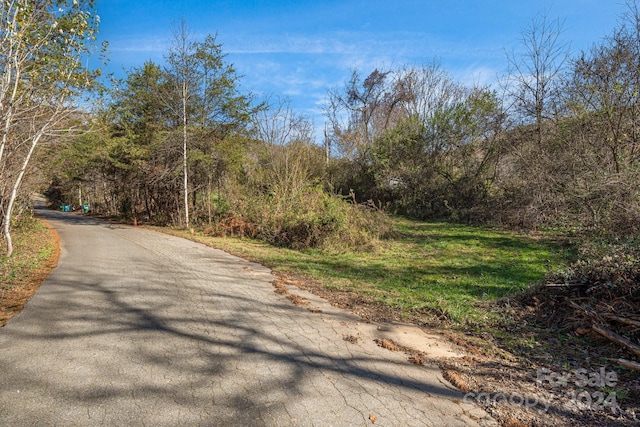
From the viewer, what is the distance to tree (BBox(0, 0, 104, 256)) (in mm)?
7070

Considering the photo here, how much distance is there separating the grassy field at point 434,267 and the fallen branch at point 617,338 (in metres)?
1.24

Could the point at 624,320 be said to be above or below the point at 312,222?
below

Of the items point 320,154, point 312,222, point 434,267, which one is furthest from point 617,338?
point 320,154

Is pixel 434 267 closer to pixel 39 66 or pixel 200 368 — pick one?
pixel 200 368

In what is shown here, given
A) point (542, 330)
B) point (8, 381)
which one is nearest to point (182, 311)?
point (8, 381)

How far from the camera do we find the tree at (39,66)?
7.07 m

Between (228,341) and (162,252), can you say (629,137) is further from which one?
(162,252)

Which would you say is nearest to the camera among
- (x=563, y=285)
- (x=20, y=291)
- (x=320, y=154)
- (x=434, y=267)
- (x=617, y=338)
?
(x=617, y=338)

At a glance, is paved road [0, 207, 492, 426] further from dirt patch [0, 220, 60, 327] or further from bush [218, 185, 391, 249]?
bush [218, 185, 391, 249]

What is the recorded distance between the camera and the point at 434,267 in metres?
8.76

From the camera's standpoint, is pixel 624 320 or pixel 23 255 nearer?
pixel 624 320

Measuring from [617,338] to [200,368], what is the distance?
458cm

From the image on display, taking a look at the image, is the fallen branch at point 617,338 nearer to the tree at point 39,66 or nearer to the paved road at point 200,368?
the paved road at point 200,368

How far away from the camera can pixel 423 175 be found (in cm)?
2122
